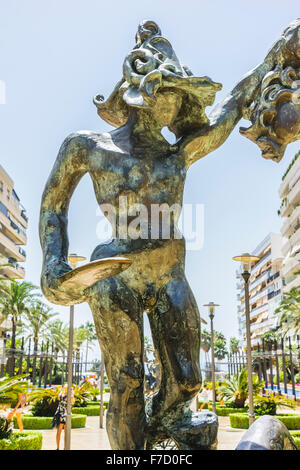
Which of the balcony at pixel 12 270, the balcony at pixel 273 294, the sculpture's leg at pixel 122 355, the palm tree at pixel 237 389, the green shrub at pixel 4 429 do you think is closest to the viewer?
the sculpture's leg at pixel 122 355

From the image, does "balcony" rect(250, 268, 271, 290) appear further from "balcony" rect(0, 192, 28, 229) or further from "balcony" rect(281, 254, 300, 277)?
"balcony" rect(0, 192, 28, 229)

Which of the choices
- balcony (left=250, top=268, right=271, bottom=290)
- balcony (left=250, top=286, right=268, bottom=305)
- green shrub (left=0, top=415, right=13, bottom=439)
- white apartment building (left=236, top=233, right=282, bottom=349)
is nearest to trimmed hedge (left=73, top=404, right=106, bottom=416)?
green shrub (left=0, top=415, right=13, bottom=439)

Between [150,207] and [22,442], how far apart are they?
31.9ft

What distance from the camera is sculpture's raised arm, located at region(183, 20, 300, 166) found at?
2.32 metres

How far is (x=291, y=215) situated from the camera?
50312 mm

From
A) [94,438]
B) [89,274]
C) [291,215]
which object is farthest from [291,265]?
[89,274]

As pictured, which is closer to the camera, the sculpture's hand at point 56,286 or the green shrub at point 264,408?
the sculpture's hand at point 56,286

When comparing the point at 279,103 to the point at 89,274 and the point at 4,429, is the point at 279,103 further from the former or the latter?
the point at 4,429

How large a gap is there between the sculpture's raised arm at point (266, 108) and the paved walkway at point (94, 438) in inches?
397

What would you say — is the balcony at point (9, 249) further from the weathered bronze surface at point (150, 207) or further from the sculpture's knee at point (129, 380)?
the sculpture's knee at point (129, 380)

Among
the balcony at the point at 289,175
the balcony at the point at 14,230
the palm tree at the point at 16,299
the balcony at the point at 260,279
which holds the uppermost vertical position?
the balcony at the point at 289,175

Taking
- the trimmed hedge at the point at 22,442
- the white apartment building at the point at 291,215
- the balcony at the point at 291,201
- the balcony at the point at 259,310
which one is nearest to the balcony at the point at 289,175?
the white apartment building at the point at 291,215

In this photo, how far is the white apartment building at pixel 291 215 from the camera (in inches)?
1842

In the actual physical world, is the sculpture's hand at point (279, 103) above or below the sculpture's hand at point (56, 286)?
above
